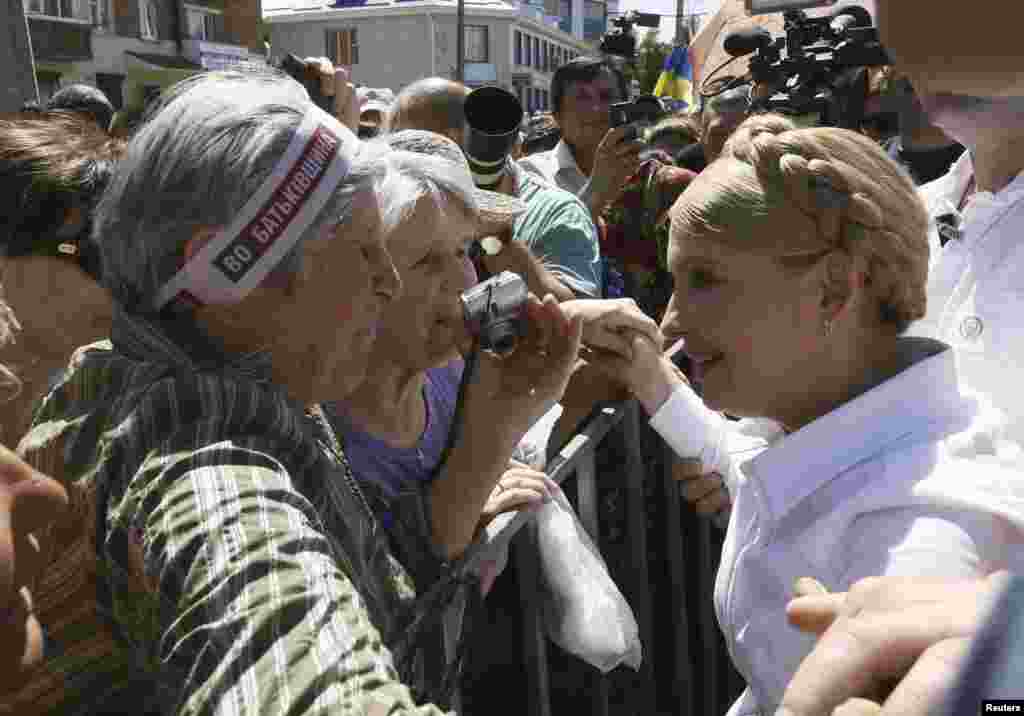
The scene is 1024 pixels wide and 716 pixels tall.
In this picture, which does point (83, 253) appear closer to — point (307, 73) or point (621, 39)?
point (307, 73)

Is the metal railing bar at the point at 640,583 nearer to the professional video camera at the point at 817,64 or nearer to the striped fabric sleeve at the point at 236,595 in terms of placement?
the striped fabric sleeve at the point at 236,595

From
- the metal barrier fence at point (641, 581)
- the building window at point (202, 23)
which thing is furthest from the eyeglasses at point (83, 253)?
the building window at point (202, 23)

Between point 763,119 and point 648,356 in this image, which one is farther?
point 648,356

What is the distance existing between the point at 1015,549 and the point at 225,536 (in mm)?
1002

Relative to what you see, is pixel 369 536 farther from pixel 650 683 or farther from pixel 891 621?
pixel 650 683

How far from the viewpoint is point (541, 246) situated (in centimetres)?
316

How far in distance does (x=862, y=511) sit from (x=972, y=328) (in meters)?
0.75

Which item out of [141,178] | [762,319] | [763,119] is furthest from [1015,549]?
[141,178]

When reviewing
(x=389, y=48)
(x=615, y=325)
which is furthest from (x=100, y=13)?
(x=615, y=325)

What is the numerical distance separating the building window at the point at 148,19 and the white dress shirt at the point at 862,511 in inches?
1358

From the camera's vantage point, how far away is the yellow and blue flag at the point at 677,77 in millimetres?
9273

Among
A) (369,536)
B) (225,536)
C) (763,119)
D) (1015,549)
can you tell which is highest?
(763,119)

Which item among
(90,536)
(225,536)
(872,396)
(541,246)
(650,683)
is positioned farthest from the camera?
(541,246)

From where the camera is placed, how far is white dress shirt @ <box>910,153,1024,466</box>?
1760mm
